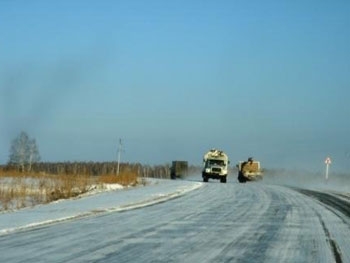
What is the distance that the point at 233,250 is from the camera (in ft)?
42.3

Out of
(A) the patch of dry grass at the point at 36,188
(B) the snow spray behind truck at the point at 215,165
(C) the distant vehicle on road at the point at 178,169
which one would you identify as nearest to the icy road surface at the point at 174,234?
(A) the patch of dry grass at the point at 36,188

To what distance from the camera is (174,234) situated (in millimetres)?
15422

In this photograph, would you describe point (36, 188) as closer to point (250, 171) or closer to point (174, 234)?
point (174, 234)

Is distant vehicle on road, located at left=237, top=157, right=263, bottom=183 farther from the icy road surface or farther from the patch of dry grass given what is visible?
the icy road surface

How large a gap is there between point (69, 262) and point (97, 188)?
25.6 metres

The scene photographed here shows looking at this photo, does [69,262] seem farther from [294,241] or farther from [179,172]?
[179,172]

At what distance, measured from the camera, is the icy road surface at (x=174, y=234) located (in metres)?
12.0

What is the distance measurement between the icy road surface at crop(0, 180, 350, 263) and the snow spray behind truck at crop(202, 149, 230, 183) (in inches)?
1538

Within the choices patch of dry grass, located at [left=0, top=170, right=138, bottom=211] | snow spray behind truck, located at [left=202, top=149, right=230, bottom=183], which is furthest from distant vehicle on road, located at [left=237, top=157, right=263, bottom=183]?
patch of dry grass, located at [left=0, top=170, right=138, bottom=211]

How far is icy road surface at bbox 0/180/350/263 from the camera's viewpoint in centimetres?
1201

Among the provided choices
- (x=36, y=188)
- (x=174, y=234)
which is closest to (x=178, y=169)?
(x=36, y=188)

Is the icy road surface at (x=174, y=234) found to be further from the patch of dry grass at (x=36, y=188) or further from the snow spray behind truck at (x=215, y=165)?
the snow spray behind truck at (x=215, y=165)

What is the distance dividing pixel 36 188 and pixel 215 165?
34.5 meters

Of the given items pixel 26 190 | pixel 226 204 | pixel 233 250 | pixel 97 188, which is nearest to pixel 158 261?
pixel 233 250
